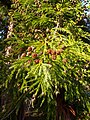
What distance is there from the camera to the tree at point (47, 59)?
3.47m

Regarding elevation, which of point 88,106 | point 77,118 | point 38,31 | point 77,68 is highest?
point 38,31

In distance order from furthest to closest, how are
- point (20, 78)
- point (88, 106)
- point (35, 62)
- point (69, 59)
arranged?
point (88, 106) → point (20, 78) → point (69, 59) → point (35, 62)

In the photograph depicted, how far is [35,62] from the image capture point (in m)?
3.36

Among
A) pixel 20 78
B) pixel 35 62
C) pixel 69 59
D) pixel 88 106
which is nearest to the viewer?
pixel 35 62

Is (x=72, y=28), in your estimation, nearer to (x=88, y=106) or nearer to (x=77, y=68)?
(x=77, y=68)

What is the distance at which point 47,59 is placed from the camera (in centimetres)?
341

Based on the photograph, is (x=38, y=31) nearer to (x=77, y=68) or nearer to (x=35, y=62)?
(x=77, y=68)

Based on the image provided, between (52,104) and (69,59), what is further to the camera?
(52,104)

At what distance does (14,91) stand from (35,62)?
92 centimetres

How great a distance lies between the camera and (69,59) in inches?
148

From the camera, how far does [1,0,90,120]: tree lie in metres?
3.47

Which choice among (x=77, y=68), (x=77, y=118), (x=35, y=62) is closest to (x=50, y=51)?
(x=35, y=62)

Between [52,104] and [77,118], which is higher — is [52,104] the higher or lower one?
the higher one

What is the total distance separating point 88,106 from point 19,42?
1654 millimetres
